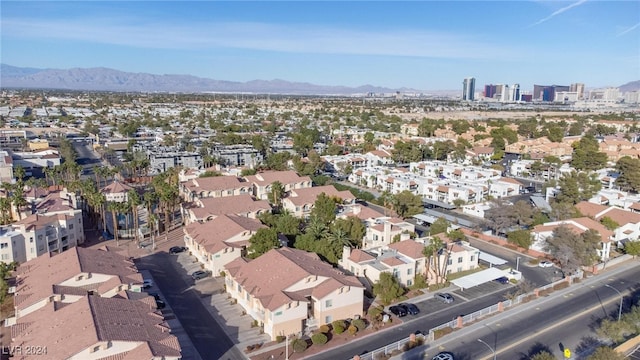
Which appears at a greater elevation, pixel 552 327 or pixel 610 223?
pixel 610 223

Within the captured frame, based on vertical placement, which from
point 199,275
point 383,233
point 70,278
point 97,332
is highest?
point 97,332

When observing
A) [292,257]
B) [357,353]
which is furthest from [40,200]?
[357,353]

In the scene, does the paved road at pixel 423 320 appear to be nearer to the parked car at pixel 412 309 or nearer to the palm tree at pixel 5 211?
the parked car at pixel 412 309

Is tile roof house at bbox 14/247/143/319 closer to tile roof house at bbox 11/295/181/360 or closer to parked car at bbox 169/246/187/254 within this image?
tile roof house at bbox 11/295/181/360

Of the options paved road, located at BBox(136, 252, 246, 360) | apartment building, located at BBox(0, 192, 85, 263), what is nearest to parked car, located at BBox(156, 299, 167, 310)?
paved road, located at BBox(136, 252, 246, 360)

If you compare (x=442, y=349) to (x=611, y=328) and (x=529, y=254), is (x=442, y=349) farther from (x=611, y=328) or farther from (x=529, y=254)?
(x=529, y=254)

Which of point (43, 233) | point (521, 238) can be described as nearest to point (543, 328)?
point (521, 238)

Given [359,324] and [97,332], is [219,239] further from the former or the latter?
[97,332]
